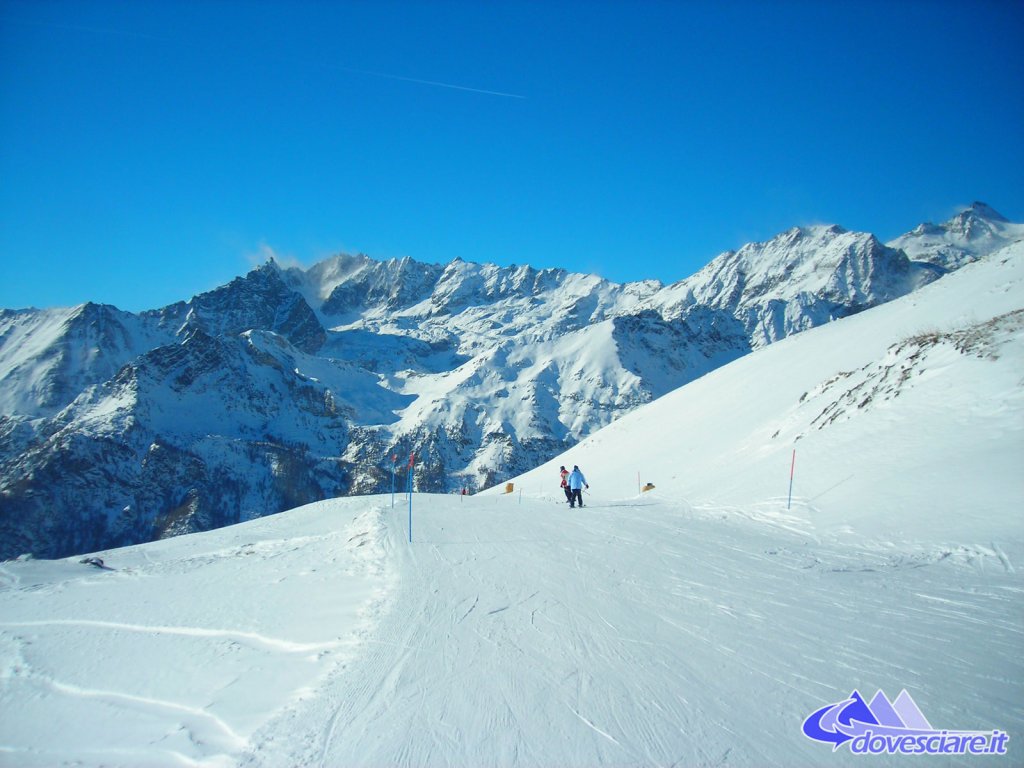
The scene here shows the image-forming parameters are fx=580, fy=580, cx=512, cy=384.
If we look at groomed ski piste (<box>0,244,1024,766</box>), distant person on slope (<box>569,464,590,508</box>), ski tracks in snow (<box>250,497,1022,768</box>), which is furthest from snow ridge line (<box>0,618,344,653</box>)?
distant person on slope (<box>569,464,590,508</box>)

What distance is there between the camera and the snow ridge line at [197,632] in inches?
298

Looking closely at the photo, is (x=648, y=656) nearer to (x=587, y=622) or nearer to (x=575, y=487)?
(x=587, y=622)

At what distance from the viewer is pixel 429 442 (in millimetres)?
197500

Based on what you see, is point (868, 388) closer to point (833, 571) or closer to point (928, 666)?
point (833, 571)

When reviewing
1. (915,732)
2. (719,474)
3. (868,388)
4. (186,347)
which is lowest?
(915,732)

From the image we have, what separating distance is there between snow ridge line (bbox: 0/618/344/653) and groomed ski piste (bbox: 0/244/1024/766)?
0.16 ft

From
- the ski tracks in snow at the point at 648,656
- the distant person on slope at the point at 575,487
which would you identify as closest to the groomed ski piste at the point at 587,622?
the ski tracks in snow at the point at 648,656

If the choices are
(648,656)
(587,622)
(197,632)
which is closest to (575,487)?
(587,622)

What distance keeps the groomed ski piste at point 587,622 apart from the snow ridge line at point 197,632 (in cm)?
5

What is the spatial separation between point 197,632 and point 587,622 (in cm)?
578

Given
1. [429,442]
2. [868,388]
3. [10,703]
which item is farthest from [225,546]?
[429,442]

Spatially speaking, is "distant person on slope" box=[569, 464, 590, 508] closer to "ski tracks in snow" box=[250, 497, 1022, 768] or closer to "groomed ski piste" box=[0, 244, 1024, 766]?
"groomed ski piste" box=[0, 244, 1024, 766]

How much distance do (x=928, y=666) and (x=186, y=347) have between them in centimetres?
22279

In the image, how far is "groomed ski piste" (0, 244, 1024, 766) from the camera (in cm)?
543
